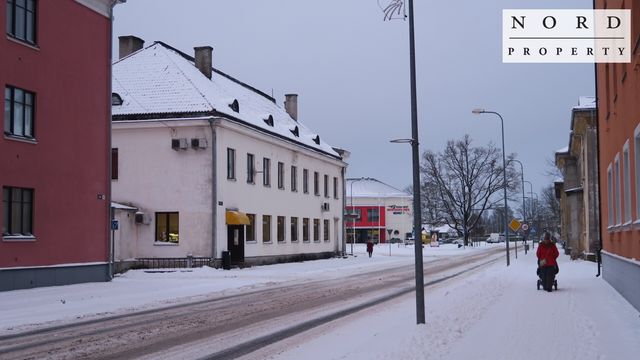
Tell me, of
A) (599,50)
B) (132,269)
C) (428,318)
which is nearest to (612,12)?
(599,50)

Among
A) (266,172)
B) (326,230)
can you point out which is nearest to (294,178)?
Result: (266,172)

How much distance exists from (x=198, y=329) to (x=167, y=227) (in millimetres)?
23364

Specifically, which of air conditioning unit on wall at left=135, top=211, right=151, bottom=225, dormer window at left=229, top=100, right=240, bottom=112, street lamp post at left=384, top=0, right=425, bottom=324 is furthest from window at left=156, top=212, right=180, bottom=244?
street lamp post at left=384, top=0, right=425, bottom=324

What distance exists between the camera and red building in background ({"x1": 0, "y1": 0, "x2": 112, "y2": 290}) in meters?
22.1

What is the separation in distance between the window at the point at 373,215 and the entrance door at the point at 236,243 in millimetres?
75814

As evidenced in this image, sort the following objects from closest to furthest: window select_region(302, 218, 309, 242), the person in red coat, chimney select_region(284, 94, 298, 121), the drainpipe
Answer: the person in red coat → the drainpipe → window select_region(302, 218, 309, 242) → chimney select_region(284, 94, 298, 121)

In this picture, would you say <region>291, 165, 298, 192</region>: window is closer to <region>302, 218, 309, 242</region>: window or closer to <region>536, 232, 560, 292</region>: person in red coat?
<region>302, 218, 309, 242</region>: window

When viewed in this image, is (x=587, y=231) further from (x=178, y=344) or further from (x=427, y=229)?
(x=427, y=229)

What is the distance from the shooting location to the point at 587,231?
1517 inches

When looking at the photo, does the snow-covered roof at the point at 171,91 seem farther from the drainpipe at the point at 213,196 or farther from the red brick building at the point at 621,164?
the red brick building at the point at 621,164

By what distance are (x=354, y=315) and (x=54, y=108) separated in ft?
45.5

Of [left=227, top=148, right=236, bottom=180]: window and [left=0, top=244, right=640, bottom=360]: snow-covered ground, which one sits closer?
[left=0, top=244, right=640, bottom=360]: snow-covered ground

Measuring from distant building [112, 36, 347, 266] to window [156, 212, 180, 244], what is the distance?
49mm

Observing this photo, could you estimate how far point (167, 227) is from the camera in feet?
118
